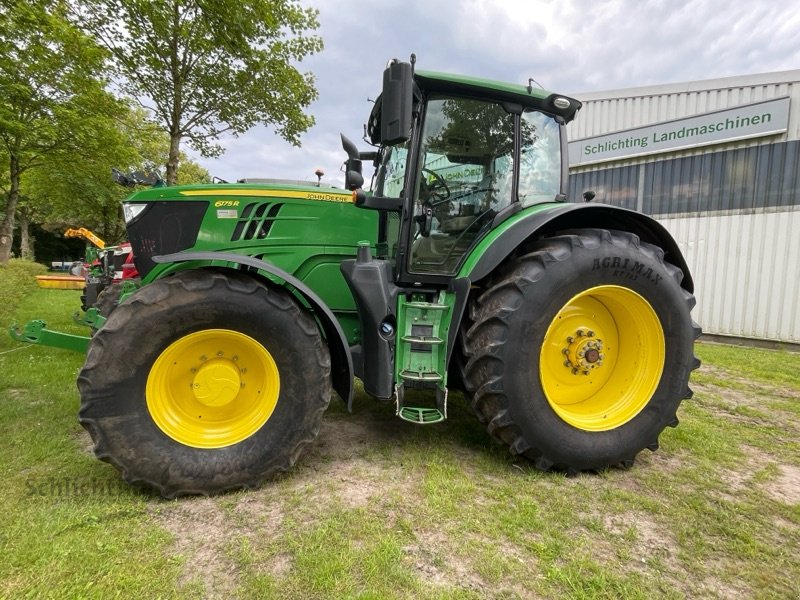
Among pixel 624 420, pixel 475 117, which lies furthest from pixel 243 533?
pixel 475 117

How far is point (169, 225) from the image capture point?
112 inches

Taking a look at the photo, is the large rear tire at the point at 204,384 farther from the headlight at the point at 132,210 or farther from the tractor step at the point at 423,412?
the headlight at the point at 132,210

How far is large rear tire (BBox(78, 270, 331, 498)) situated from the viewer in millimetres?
2205

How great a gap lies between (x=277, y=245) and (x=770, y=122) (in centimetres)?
931

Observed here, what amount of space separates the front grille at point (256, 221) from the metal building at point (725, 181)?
9044 millimetres

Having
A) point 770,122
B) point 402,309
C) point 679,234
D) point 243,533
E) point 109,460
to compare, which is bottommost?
point 243,533

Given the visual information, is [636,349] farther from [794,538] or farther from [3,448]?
[3,448]

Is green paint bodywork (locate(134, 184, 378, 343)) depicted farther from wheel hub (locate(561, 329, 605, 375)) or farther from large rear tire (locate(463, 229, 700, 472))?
wheel hub (locate(561, 329, 605, 375))

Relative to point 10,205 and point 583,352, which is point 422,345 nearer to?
point 583,352

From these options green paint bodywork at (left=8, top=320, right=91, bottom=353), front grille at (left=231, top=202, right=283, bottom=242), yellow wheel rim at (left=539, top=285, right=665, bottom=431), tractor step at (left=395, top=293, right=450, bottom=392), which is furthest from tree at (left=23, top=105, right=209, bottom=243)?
yellow wheel rim at (left=539, top=285, right=665, bottom=431)

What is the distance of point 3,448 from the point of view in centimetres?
275

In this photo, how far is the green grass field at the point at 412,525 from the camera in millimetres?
1729

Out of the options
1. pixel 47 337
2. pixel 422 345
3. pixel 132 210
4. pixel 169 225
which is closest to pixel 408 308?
pixel 422 345
